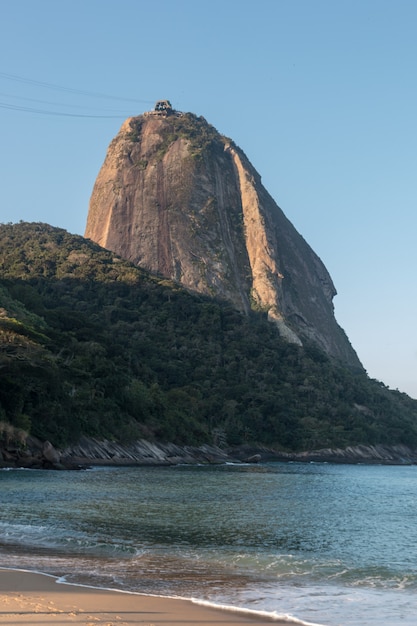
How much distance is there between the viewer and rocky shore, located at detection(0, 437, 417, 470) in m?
55.3

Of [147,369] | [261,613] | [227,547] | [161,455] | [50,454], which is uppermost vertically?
[147,369]

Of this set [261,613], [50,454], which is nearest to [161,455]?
[50,454]

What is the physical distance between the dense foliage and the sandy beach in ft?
152

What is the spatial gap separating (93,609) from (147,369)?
102556 mm

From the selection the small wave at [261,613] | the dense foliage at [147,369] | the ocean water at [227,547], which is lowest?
the ocean water at [227,547]

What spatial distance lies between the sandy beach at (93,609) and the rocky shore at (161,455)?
138 feet

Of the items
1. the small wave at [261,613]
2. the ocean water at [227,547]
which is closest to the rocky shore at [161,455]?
the ocean water at [227,547]

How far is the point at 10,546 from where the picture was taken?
17.6 meters

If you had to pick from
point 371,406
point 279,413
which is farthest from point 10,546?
point 371,406

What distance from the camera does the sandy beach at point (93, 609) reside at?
32.9 feet

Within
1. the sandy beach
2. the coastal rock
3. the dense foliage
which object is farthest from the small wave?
the dense foliage

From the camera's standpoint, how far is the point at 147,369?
370 feet

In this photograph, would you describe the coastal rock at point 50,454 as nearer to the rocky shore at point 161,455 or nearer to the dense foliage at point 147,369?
the rocky shore at point 161,455

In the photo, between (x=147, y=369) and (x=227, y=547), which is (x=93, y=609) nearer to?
(x=227, y=547)
